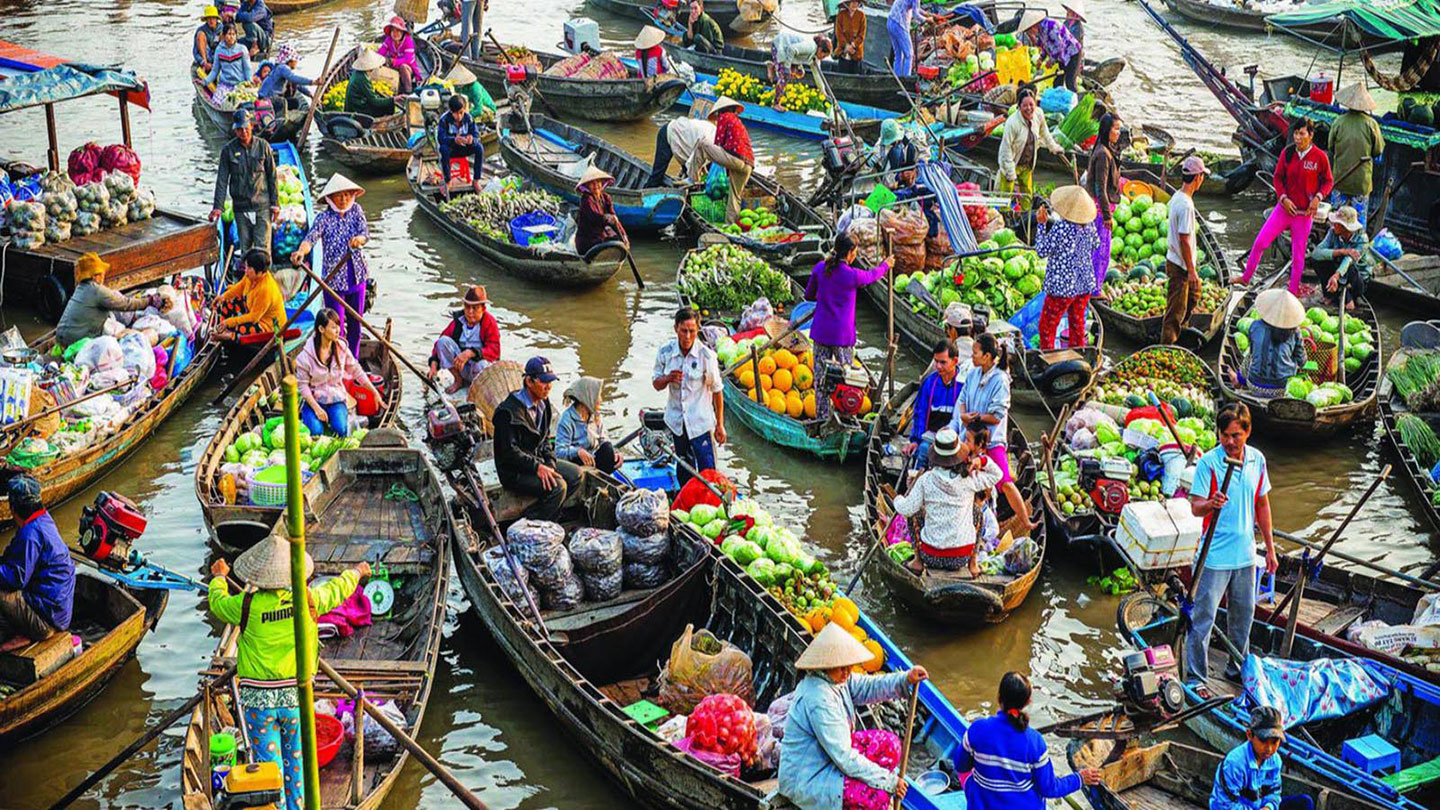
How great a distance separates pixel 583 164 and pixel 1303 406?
9489mm

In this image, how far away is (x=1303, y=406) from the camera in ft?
38.5

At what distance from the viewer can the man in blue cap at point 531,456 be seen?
960cm

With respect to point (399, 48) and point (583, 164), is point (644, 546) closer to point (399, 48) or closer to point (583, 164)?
point (583, 164)

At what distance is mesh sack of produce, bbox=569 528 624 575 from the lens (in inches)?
356

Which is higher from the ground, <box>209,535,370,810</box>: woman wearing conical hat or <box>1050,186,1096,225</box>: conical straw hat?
<box>1050,186,1096,225</box>: conical straw hat

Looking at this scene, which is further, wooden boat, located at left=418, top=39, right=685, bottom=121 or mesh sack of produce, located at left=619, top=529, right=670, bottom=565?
wooden boat, located at left=418, top=39, right=685, bottom=121

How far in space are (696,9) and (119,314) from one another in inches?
502

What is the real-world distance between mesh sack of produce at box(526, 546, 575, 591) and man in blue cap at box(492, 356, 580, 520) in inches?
28.2

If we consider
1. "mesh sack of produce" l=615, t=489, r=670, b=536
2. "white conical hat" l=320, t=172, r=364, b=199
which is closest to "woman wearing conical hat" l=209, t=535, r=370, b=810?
"mesh sack of produce" l=615, t=489, r=670, b=536

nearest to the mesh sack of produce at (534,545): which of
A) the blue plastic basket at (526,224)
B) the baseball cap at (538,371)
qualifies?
the baseball cap at (538,371)

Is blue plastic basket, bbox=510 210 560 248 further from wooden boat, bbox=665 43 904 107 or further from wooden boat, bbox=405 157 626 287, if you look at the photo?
wooden boat, bbox=665 43 904 107

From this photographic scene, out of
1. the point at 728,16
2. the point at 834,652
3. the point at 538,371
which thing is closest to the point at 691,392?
the point at 538,371

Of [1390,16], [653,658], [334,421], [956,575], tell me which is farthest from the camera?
[1390,16]

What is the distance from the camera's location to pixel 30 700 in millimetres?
8250
